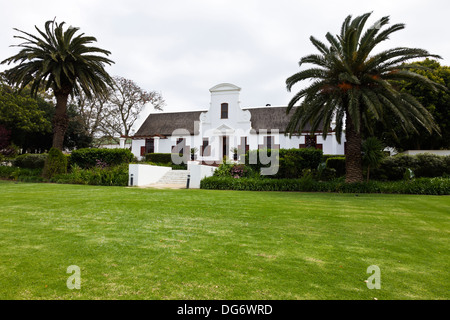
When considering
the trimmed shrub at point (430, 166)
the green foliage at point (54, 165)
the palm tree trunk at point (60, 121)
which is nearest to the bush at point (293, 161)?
the trimmed shrub at point (430, 166)

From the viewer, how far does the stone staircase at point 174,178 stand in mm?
18227

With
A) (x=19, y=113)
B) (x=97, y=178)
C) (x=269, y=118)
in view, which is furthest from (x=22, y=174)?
(x=269, y=118)

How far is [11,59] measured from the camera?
17.6m

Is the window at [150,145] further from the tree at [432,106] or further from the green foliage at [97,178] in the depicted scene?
the tree at [432,106]

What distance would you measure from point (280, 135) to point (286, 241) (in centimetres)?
2329

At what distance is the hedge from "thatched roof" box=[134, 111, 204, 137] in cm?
1508

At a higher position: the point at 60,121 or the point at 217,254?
the point at 60,121

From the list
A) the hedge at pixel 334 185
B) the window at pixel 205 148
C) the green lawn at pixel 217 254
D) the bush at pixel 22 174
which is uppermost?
the window at pixel 205 148

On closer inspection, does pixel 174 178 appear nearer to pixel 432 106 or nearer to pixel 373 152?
pixel 373 152

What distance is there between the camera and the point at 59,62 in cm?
1800

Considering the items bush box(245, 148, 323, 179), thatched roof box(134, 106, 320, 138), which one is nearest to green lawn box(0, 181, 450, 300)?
bush box(245, 148, 323, 179)

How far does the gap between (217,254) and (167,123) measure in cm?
2899

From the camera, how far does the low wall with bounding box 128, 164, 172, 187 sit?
619 inches
